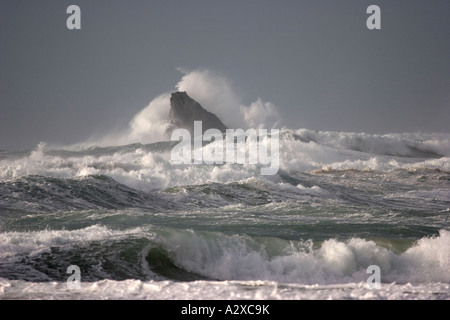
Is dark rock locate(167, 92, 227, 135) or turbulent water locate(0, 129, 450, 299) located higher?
dark rock locate(167, 92, 227, 135)

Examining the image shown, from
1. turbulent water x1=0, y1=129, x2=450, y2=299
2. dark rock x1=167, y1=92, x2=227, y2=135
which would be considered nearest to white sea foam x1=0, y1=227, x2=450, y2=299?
turbulent water x1=0, y1=129, x2=450, y2=299

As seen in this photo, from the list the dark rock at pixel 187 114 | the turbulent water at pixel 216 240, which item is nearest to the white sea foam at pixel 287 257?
the turbulent water at pixel 216 240

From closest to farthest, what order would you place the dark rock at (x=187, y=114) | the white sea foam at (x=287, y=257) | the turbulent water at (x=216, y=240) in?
1. the turbulent water at (x=216, y=240)
2. the white sea foam at (x=287, y=257)
3. the dark rock at (x=187, y=114)

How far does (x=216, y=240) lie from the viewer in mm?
8547

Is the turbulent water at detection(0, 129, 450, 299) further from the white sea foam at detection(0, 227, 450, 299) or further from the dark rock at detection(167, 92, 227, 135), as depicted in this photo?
the dark rock at detection(167, 92, 227, 135)

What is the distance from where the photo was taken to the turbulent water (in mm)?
5297

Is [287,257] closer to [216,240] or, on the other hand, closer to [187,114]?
[216,240]

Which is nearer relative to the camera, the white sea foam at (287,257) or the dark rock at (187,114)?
the white sea foam at (287,257)

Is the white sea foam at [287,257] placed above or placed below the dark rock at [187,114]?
below

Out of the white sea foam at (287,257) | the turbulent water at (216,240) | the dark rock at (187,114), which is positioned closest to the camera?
the turbulent water at (216,240)

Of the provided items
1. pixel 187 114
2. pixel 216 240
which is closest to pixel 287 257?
pixel 216 240

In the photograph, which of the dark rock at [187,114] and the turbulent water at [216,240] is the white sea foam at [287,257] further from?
the dark rock at [187,114]

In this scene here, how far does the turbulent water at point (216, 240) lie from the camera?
530cm
